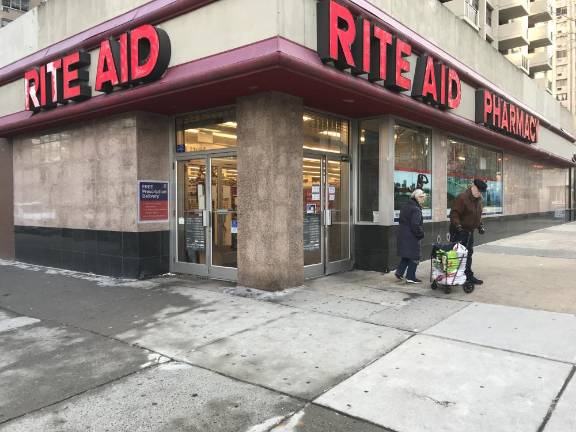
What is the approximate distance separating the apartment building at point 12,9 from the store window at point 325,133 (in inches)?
2316

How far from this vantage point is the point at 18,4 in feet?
188

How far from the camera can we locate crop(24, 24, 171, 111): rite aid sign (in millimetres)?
7555

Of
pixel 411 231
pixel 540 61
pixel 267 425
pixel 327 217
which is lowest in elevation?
pixel 267 425

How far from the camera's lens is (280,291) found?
7629 mm

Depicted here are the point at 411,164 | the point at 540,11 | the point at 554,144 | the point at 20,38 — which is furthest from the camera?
the point at 540,11

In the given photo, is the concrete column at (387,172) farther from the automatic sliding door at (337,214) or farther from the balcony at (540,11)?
the balcony at (540,11)

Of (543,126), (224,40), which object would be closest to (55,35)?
(224,40)

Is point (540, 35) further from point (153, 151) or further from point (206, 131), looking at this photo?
point (153, 151)

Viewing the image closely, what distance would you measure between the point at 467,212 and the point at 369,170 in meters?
2.59

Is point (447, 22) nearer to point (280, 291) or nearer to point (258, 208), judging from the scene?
point (258, 208)

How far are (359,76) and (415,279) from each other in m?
3.68

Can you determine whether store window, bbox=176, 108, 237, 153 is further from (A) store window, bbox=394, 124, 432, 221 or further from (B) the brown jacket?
(B) the brown jacket

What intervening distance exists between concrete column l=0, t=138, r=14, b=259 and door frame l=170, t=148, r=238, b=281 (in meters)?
5.61

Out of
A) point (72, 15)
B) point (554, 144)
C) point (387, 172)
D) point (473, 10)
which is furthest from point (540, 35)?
point (72, 15)
